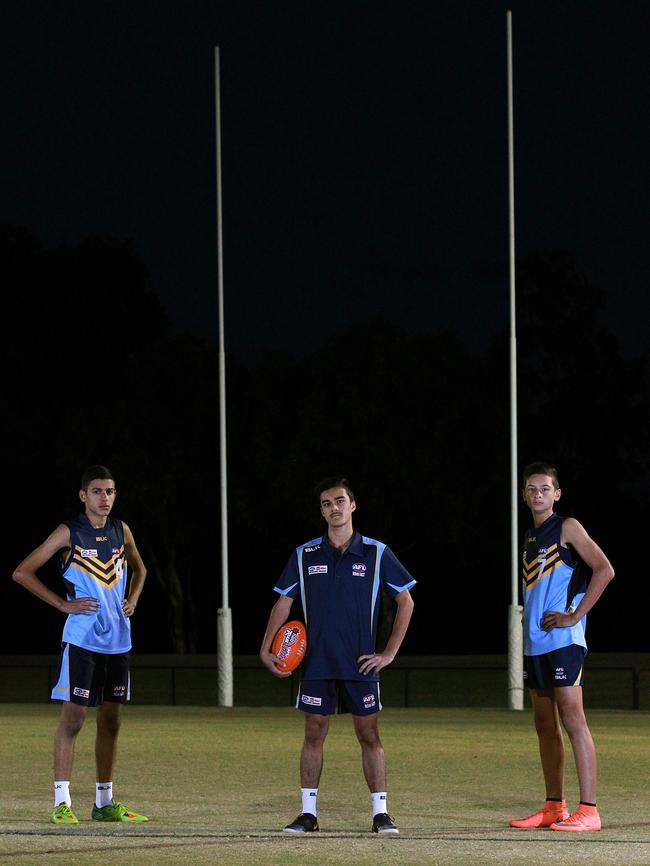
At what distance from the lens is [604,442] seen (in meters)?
52.9

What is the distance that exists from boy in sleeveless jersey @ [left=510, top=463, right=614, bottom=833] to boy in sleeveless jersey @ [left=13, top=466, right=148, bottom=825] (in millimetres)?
2454

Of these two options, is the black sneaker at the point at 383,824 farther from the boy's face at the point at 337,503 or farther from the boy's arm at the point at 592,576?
the boy's face at the point at 337,503

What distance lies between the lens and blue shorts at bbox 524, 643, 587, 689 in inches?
387

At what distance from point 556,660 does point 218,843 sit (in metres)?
2.39

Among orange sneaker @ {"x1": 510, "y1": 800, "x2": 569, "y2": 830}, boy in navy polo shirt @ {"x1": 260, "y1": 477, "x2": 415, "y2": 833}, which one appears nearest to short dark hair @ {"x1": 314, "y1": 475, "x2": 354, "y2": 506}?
boy in navy polo shirt @ {"x1": 260, "y1": 477, "x2": 415, "y2": 833}

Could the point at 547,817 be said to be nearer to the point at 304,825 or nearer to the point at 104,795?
the point at 304,825

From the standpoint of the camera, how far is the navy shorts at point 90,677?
991 centimetres

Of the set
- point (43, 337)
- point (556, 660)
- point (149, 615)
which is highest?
point (43, 337)

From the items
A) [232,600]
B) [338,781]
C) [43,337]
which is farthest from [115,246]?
[338,781]

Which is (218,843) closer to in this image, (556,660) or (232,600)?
(556,660)

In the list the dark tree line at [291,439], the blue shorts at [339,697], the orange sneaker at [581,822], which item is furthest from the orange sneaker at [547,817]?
the dark tree line at [291,439]

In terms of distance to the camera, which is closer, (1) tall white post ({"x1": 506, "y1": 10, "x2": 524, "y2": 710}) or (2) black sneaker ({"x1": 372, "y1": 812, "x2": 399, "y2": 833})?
(2) black sneaker ({"x1": 372, "y1": 812, "x2": 399, "y2": 833})

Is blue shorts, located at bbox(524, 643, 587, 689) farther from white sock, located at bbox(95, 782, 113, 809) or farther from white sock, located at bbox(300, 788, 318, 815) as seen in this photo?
white sock, located at bbox(95, 782, 113, 809)

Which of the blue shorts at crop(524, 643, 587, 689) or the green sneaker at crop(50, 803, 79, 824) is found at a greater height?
the blue shorts at crop(524, 643, 587, 689)
